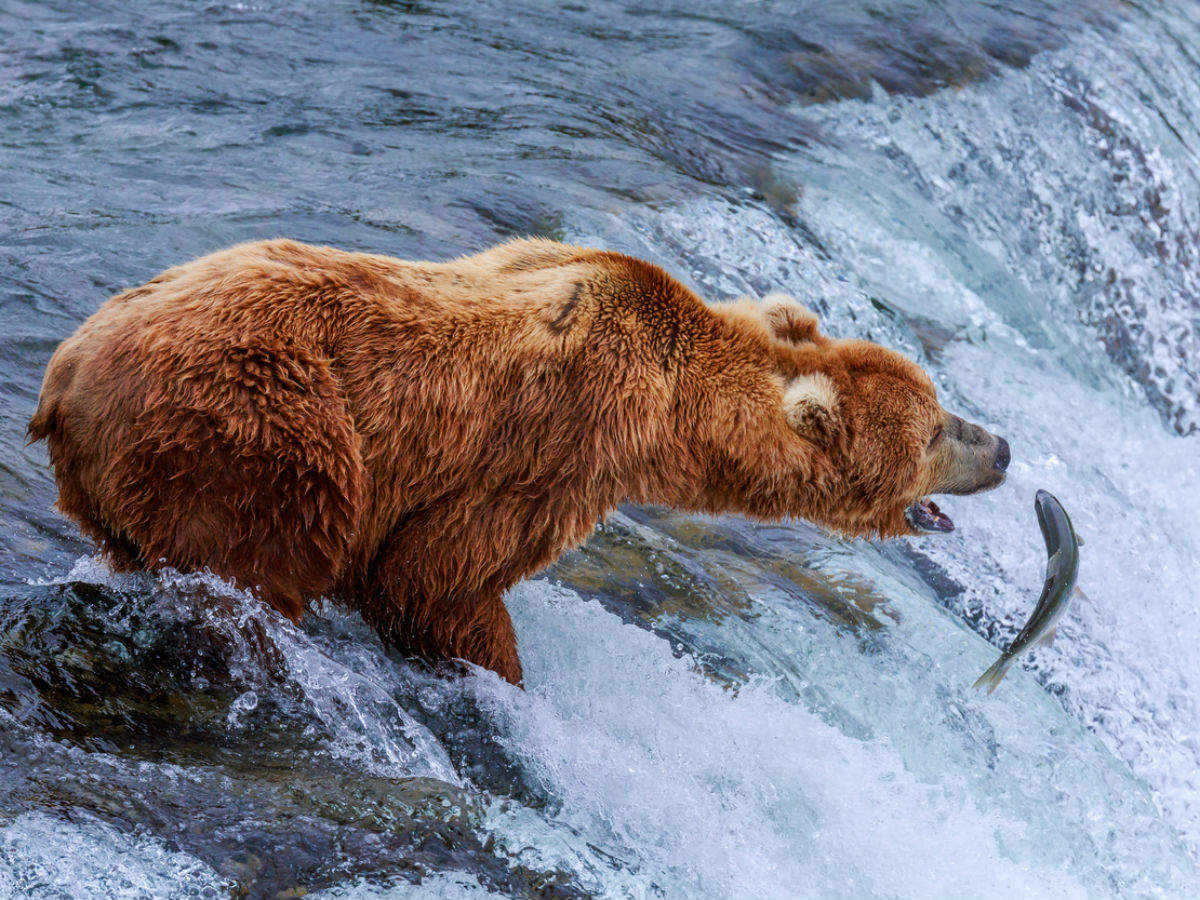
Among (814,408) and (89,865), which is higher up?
(814,408)

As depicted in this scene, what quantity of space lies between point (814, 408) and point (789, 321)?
1.22ft

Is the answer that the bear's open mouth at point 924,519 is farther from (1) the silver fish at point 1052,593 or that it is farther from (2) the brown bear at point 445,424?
(1) the silver fish at point 1052,593

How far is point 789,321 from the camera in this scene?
13.6ft

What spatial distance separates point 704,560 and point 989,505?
1934mm

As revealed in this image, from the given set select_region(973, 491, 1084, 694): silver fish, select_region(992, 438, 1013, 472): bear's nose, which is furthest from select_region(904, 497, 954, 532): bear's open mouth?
select_region(973, 491, 1084, 694): silver fish

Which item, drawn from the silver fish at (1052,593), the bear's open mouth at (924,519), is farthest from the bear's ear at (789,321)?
the silver fish at (1052,593)

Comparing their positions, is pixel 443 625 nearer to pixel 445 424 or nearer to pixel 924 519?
pixel 445 424

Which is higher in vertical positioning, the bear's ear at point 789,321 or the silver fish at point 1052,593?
the bear's ear at point 789,321

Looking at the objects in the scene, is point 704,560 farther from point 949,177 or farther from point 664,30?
point 664,30

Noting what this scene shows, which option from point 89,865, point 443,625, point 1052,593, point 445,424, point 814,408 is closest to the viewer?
point 89,865

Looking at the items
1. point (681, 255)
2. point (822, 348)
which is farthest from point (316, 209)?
point (822, 348)

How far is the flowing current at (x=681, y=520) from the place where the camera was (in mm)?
3396

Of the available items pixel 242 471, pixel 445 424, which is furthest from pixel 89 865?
pixel 445 424

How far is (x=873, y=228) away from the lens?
27.0 feet
